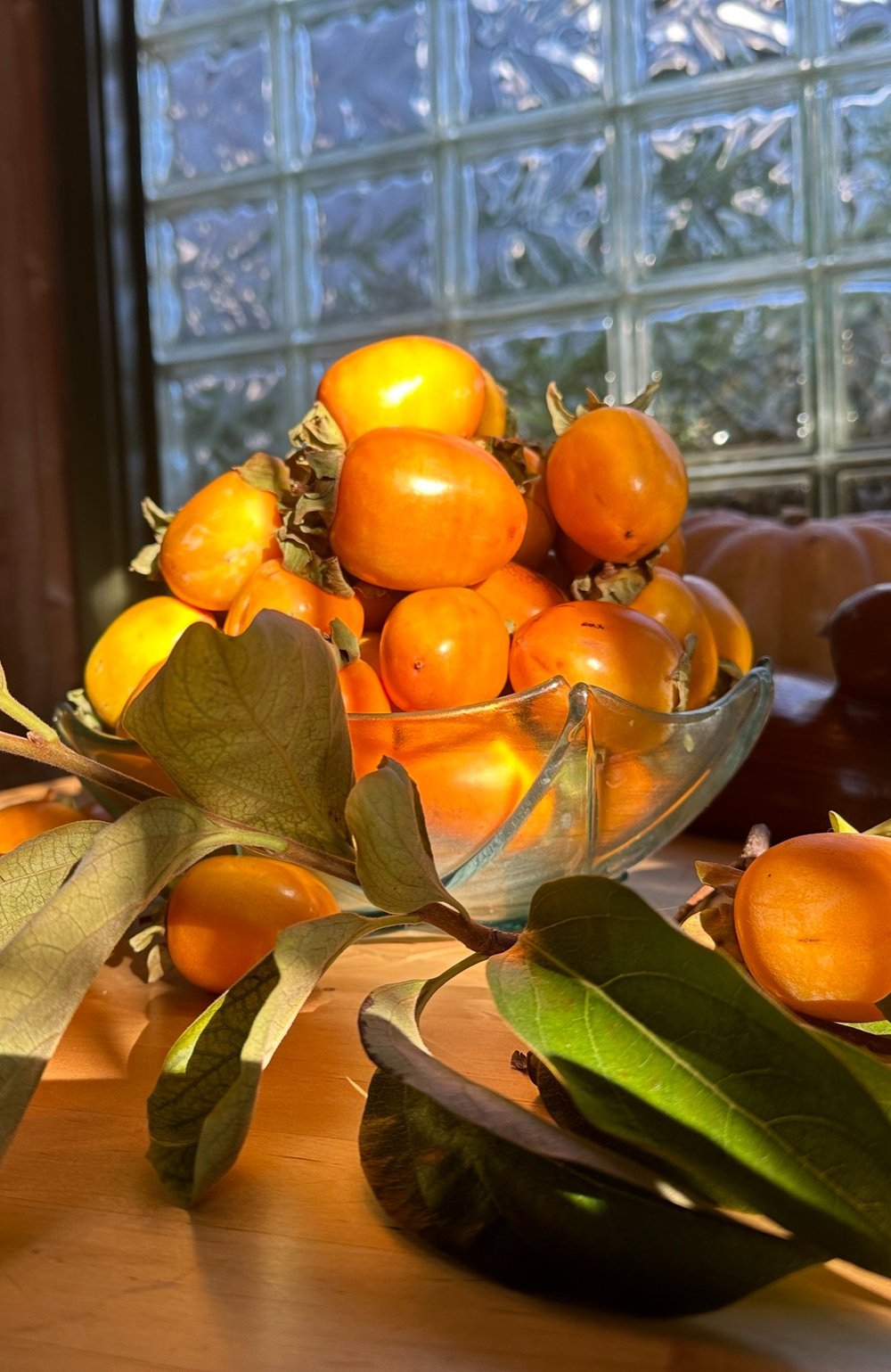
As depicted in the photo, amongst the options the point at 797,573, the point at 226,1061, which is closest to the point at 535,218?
the point at 797,573

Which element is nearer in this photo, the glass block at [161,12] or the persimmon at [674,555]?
the persimmon at [674,555]

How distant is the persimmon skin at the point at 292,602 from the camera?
48 cm

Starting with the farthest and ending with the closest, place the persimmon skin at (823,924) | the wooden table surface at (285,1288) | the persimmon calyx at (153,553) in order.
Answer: the persimmon calyx at (153,553) < the persimmon skin at (823,924) < the wooden table surface at (285,1288)

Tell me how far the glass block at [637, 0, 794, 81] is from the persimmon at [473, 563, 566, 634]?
5.20 ft

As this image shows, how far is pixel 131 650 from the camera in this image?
0.53 metres

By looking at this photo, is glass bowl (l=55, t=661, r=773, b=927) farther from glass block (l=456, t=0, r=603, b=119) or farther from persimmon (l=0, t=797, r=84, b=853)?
glass block (l=456, t=0, r=603, b=119)

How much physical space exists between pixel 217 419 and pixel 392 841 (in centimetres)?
Answer: 212

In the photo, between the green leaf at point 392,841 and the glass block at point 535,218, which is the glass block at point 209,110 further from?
the green leaf at point 392,841

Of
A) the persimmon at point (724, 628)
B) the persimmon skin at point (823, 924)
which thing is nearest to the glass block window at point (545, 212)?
the persimmon at point (724, 628)

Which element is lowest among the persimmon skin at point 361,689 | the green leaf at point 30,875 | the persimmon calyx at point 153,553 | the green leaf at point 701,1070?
the green leaf at point 701,1070

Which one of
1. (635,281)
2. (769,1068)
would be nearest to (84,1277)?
(769,1068)

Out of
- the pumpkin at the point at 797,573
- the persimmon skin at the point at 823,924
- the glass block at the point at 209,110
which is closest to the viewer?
the persimmon skin at the point at 823,924

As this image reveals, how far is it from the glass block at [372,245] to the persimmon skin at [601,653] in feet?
5.68

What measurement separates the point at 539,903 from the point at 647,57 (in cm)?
190
